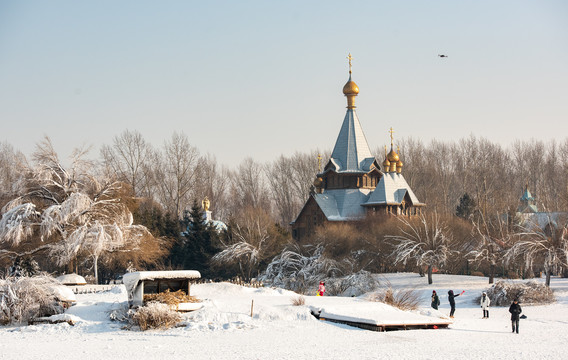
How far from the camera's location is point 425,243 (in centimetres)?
4191

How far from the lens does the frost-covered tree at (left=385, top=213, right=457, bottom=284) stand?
1609 inches

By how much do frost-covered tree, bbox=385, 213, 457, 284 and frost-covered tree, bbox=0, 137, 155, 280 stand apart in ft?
48.1

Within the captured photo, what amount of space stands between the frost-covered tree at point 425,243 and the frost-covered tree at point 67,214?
14.7 metres

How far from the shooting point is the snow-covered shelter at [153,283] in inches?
974

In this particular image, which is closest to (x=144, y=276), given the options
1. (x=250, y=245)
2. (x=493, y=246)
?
(x=493, y=246)

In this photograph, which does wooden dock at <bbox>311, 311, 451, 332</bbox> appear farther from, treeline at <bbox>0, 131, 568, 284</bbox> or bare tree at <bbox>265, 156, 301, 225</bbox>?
bare tree at <bbox>265, 156, 301, 225</bbox>

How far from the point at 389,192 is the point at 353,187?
333cm

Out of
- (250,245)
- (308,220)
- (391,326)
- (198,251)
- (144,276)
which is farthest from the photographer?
(308,220)

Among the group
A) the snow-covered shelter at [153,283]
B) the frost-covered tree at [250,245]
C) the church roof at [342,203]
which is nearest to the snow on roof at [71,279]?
the snow-covered shelter at [153,283]

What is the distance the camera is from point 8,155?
235ft

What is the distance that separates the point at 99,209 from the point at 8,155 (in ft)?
124

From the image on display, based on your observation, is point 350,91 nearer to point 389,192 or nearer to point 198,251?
point 389,192

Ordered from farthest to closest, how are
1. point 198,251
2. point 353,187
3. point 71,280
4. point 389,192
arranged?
point 353,187
point 389,192
point 198,251
point 71,280

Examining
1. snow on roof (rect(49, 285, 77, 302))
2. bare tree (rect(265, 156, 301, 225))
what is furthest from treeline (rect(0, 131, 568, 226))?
snow on roof (rect(49, 285, 77, 302))
